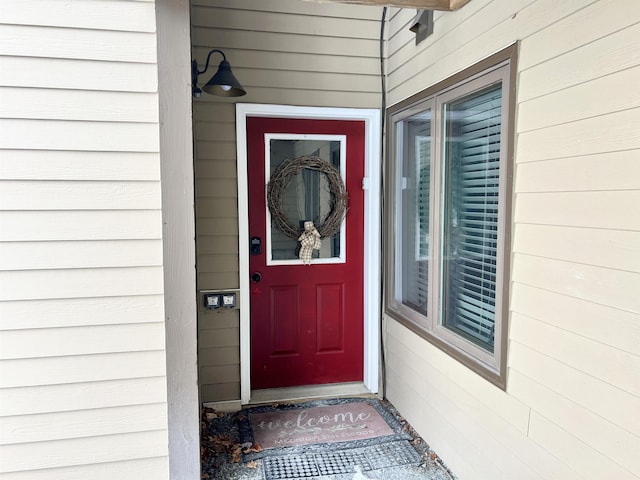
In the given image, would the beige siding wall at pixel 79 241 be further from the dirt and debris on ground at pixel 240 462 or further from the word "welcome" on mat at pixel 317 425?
the word "welcome" on mat at pixel 317 425

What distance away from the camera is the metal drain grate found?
2395 millimetres

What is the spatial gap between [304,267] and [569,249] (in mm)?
1923

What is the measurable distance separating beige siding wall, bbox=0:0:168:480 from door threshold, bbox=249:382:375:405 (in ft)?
4.05

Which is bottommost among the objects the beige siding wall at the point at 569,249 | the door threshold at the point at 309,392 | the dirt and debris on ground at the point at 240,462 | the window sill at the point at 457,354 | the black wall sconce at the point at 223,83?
the dirt and debris on ground at the point at 240,462

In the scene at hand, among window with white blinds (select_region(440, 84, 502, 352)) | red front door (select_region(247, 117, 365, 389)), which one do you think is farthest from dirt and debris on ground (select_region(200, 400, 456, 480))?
window with white blinds (select_region(440, 84, 502, 352))

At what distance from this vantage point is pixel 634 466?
4.33 feet

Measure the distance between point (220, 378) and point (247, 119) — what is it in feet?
5.66

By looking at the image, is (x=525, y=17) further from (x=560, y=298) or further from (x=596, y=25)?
(x=560, y=298)

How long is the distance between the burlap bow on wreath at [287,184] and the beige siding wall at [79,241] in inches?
47.0

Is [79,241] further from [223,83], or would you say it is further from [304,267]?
[304,267]

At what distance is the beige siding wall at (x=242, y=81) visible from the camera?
113 inches

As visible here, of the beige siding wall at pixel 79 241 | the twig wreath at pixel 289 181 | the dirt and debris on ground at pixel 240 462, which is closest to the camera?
the beige siding wall at pixel 79 241

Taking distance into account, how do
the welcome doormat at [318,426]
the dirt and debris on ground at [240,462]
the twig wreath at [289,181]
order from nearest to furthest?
the dirt and debris on ground at [240,462], the welcome doormat at [318,426], the twig wreath at [289,181]

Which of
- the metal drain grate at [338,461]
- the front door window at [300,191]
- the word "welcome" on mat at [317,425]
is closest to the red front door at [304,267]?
the front door window at [300,191]
